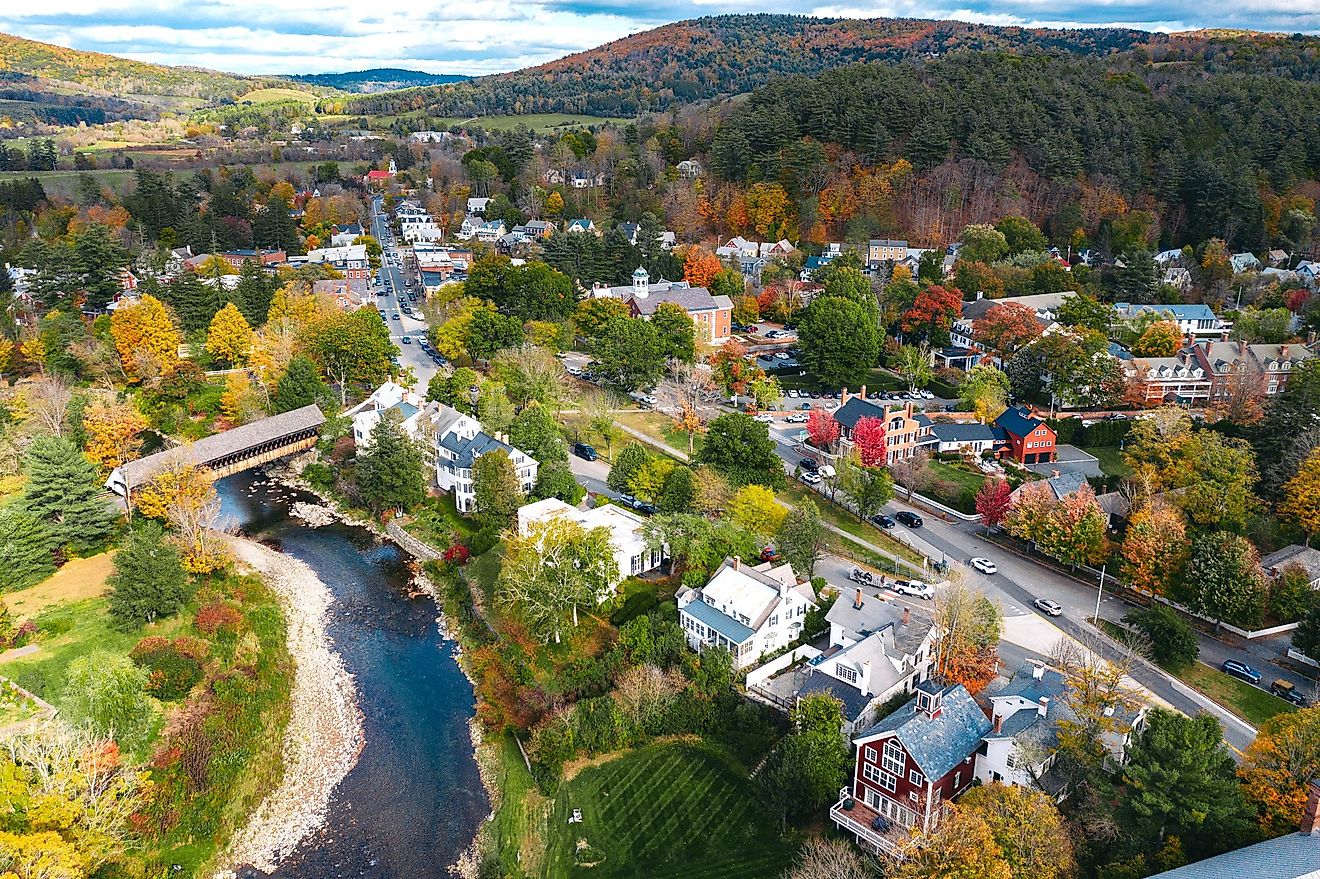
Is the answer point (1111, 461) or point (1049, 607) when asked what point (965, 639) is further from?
point (1111, 461)

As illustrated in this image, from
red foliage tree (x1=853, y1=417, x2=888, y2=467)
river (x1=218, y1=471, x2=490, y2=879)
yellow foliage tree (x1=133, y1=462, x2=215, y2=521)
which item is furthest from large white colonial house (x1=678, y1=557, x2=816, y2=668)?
yellow foliage tree (x1=133, y1=462, x2=215, y2=521)

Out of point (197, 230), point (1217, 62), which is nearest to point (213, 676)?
point (197, 230)

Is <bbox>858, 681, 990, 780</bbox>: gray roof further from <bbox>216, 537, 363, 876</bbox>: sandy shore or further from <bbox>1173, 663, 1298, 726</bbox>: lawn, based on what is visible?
<bbox>216, 537, 363, 876</bbox>: sandy shore

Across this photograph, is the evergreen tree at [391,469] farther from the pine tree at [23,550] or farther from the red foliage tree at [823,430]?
the red foliage tree at [823,430]

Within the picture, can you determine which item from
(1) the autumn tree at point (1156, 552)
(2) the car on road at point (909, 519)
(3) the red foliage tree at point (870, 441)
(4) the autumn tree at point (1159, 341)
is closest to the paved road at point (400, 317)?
(3) the red foliage tree at point (870, 441)

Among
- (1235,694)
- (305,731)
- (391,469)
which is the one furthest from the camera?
(391,469)

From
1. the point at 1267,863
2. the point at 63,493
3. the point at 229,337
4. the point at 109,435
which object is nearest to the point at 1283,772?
the point at 1267,863

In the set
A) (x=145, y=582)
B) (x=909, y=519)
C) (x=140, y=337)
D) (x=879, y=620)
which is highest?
(x=879, y=620)
